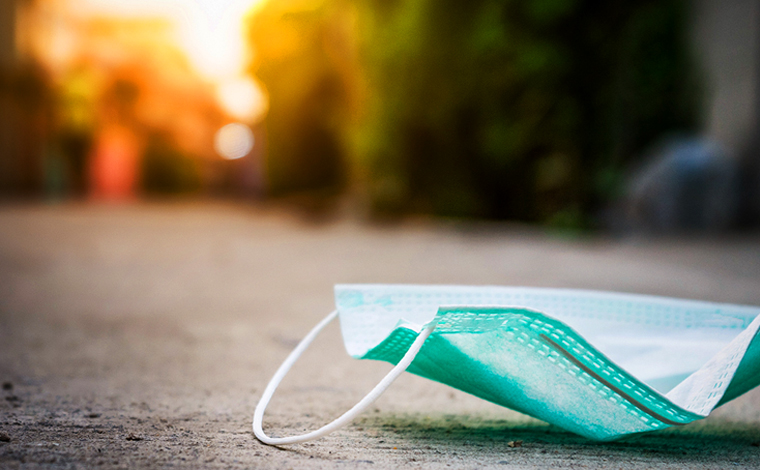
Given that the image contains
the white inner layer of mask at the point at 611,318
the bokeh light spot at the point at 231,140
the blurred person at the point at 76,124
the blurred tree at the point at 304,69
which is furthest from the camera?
the bokeh light spot at the point at 231,140

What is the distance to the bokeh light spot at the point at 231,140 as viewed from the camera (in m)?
17.2

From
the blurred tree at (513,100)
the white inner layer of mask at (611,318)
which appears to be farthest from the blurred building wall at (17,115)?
the white inner layer of mask at (611,318)

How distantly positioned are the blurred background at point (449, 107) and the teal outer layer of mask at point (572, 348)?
5002mm

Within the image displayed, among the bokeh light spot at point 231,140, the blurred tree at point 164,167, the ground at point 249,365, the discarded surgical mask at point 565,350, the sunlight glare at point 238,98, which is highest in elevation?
the sunlight glare at point 238,98

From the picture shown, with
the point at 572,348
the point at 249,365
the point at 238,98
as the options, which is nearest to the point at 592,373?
the point at 572,348

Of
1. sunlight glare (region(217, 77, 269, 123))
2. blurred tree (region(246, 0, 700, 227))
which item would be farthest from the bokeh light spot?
blurred tree (region(246, 0, 700, 227))

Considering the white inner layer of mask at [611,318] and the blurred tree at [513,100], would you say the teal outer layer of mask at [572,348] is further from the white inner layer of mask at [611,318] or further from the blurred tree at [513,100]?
the blurred tree at [513,100]

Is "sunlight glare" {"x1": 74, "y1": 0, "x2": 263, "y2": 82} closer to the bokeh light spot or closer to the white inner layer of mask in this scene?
the bokeh light spot

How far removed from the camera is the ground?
0.93 meters

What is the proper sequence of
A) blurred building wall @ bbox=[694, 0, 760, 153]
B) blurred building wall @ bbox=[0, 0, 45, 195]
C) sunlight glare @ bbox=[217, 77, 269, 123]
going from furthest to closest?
sunlight glare @ bbox=[217, 77, 269, 123]
blurred building wall @ bbox=[0, 0, 45, 195]
blurred building wall @ bbox=[694, 0, 760, 153]

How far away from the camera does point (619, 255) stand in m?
4.32

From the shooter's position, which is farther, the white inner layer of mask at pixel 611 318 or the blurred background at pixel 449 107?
the blurred background at pixel 449 107

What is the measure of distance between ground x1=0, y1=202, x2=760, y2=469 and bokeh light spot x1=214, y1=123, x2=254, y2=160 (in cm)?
1294

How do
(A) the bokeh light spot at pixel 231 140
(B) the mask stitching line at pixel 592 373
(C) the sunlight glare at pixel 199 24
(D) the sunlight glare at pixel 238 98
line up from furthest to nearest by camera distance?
1. (A) the bokeh light spot at pixel 231 140
2. (D) the sunlight glare at pixel 238 98
3. (C) the sunlight glare at pixel 199 24
4. (B) the mask stitching line at pixel 592 373
